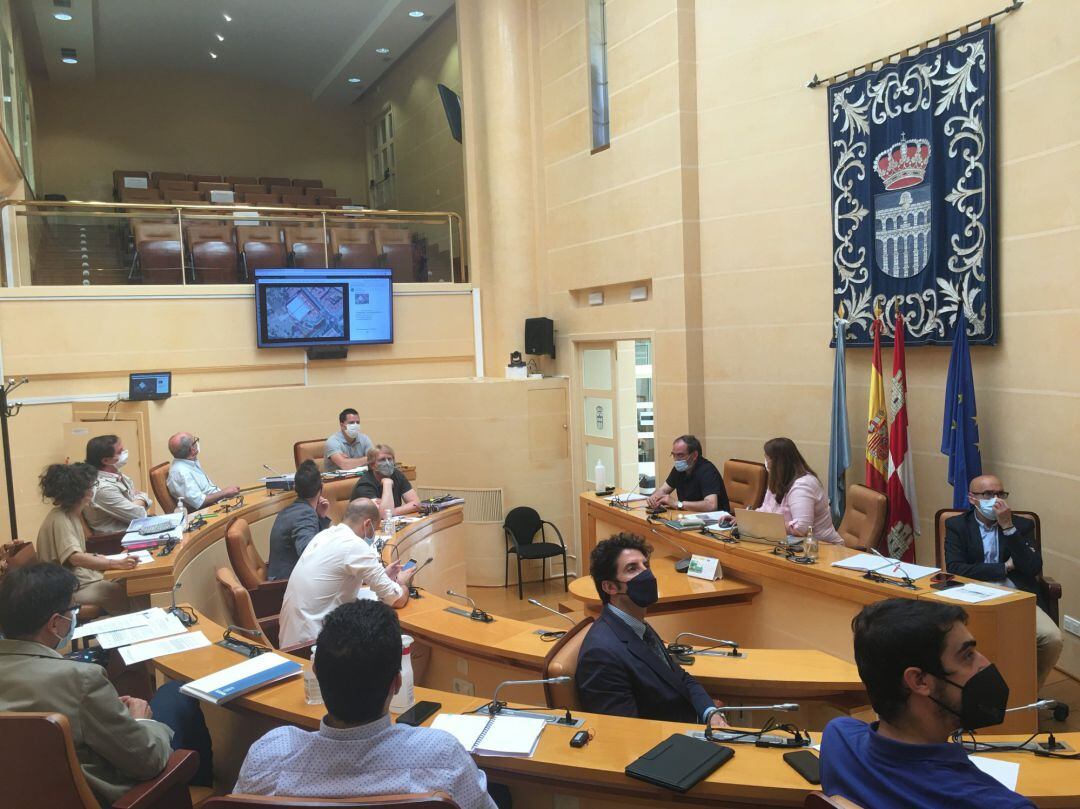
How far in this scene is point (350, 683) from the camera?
1.96m

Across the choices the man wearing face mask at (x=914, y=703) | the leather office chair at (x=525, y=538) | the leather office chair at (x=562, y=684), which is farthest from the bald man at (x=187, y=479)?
the man wearing face mask at (x=914, y=703)

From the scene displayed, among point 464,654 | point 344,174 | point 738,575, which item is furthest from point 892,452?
point 344,174

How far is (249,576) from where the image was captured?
5.13 meters

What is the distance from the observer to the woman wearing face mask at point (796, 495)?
5.21 m

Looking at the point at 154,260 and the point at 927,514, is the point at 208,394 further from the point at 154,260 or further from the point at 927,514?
the point at 927,514

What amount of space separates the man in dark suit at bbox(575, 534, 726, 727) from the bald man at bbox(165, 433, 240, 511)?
443 cm

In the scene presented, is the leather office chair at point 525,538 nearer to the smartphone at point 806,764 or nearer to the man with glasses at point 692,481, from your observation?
the man with glasses at point 692,481

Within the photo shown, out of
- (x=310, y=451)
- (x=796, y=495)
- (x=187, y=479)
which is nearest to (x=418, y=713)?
(x=796, y=495)

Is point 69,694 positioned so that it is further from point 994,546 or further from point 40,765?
point 994,546

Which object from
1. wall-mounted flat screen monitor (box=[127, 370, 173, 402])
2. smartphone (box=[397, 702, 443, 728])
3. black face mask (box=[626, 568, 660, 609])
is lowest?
smartphone (box=[397, 702, 443, 728])

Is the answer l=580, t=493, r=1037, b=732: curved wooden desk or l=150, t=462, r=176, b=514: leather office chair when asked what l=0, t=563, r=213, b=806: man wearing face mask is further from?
l=150, t=462, r=176, b=514: leather office chair

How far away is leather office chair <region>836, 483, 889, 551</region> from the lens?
5125 millimetres

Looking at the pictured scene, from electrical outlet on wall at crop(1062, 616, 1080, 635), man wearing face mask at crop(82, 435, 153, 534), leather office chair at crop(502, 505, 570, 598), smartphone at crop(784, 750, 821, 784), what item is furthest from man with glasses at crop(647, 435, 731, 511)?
smartphone at crop(784, 750, 821, 784)

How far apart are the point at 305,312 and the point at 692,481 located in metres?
4.82
